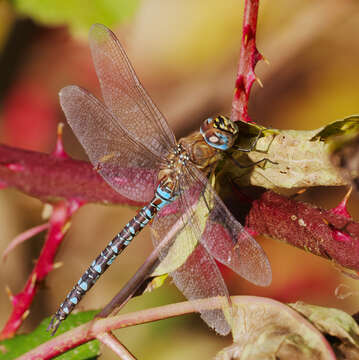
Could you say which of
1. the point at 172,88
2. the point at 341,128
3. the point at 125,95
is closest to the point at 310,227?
the point at 341,128

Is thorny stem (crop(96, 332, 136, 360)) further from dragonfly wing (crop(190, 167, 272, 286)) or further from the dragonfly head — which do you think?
the dragonfly head

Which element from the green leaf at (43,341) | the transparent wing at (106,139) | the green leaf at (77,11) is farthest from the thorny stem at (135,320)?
the green leaf at (77,11)

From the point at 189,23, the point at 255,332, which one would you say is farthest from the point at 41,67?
the point at 255,332

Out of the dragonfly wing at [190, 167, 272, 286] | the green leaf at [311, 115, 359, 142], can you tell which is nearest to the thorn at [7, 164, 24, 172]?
the dragonfly wing at [190, 167, 272, 286]

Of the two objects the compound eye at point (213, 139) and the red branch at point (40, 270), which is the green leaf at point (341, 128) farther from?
the red branch at point (40, 270)

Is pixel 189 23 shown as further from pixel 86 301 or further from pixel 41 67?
pixel 86 301

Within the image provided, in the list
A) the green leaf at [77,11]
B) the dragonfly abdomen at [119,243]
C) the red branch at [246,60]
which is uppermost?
the green leaf at [77,11]
